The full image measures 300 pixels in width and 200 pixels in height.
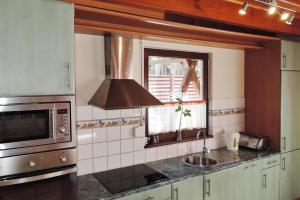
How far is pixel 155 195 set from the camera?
1.94 metres

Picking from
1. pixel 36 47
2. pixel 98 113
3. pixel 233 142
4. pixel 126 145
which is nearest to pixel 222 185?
pixel 233 142

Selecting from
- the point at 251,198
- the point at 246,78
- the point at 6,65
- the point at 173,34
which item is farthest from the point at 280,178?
the point at 6,65

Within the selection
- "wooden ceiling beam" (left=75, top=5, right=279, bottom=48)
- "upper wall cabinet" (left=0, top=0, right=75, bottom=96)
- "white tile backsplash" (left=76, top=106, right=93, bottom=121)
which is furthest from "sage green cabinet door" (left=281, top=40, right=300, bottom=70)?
"upper wall cabinet" (left=0, top=0, right=75, bottom=96)

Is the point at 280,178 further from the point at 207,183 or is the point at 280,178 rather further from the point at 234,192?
the point at 207,183

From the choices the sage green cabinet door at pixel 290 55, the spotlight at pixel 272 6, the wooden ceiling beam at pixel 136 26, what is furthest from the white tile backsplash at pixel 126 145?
the sage green cabinet door at pixel 290 55

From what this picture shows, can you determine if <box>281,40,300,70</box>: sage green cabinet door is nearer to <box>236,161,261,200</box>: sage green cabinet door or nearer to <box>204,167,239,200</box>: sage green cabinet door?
<box>236,161,261,200</box>: sage green cabinet door

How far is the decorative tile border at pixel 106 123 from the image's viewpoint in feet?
7.12

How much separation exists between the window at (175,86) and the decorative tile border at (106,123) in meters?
0.23

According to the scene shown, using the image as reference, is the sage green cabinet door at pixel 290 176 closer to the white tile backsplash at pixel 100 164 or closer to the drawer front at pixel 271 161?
the drawer front at pixel 271 161

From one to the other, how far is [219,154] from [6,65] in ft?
7.46

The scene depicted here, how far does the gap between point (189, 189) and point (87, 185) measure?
2.84 feet

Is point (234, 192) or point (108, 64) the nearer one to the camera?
point (108, 64)

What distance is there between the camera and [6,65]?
1.43 metres

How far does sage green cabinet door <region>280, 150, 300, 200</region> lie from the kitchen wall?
0.82 metres
